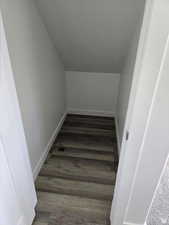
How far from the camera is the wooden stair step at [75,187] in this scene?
162 centimetres

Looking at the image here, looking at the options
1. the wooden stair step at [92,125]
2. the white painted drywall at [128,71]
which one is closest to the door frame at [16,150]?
the white painted drywall at [128,71]

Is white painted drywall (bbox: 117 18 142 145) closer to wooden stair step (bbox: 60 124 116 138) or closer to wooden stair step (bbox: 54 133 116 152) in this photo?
wooden stair step (bbox: 54 133 116 152)

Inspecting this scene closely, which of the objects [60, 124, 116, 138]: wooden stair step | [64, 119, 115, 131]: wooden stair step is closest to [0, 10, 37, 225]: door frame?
[60, 124, 116, 138]: wooden stair step

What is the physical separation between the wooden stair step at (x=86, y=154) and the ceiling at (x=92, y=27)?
1.32m

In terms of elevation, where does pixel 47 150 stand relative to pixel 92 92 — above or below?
below

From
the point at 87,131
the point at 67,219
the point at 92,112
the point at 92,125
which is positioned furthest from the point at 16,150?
the point at 92,112

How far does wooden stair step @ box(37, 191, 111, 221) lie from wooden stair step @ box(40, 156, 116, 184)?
0.24 metres

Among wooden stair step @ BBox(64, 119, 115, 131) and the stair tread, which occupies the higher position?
the stair tread

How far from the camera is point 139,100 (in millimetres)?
772

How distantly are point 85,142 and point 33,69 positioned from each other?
1284 millimetres

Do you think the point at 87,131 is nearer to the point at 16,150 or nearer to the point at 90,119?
the point at 90,119

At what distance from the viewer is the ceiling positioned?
144 centimetres

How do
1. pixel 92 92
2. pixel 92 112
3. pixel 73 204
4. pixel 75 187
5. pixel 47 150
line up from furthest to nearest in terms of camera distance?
1. pixel 92 112
2. pixel 92 92
3. pixel 47 150
4. pixel 75 187
5. pixel 73 204

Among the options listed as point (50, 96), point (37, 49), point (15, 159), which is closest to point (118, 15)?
point (37, 49)
